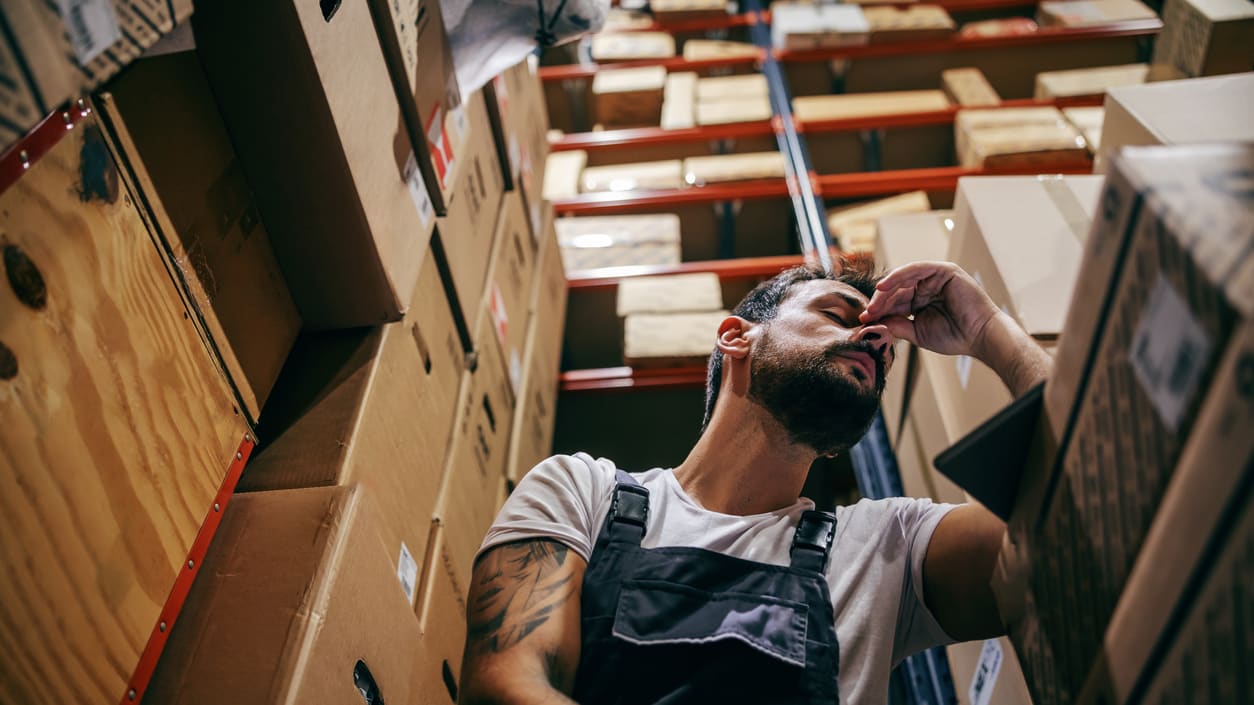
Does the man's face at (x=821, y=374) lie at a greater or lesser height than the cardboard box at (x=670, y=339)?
greater

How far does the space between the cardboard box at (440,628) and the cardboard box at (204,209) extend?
56cm

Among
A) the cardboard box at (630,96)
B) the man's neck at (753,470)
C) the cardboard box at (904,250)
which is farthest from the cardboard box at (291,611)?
the cardboard box at (630,96)

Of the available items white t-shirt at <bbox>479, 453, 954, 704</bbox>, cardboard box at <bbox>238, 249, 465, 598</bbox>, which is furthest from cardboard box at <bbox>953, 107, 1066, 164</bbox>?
cardboard box at <bbox>238, 249, 465, 598</bbox>

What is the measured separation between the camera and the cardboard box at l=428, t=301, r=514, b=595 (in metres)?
1.96

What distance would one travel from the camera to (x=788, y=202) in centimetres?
376

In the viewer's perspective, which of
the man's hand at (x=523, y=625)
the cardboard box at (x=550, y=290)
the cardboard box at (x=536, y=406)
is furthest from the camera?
the cardboard box at (x=550, y=290)

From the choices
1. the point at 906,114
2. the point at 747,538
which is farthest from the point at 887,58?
the point at 747,538

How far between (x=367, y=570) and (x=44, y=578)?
495 millimetres

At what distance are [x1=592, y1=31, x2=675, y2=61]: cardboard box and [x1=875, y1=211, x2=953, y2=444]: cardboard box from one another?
2.57 metres

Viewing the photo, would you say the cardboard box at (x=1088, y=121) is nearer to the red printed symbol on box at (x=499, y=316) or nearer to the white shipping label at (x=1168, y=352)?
the red printed symbol on box at (x=499, y=316)

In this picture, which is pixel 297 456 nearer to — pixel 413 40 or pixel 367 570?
pixel 367 570

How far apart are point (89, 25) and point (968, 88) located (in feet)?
13.1

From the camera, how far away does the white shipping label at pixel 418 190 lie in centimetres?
176

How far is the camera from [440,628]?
1781mm
